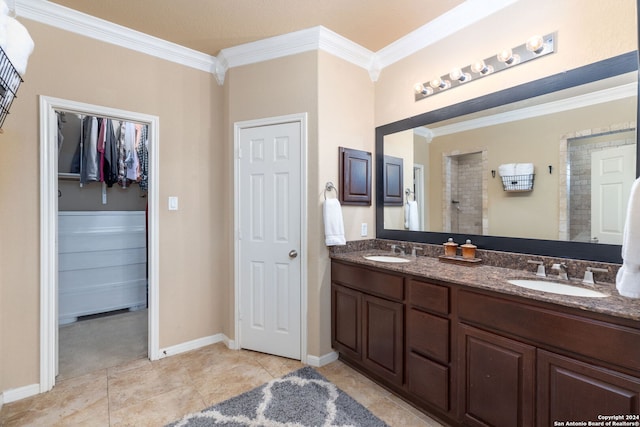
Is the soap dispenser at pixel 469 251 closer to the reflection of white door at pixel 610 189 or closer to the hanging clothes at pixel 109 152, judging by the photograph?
the reflection of white door at pixel 610 189

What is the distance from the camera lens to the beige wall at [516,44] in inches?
60.0

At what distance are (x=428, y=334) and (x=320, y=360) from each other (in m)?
1.04

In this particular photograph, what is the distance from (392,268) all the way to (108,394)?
2.11 m

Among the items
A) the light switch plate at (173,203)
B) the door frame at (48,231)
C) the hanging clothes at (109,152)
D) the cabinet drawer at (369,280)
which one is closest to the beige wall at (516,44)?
the cabinet drawer at (369,280)

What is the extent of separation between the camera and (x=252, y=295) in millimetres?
2605

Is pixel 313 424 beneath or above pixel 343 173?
beneath

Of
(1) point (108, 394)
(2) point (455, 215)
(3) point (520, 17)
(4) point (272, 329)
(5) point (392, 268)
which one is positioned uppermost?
(3) point (520, 17)

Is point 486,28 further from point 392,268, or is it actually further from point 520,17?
point 392,268

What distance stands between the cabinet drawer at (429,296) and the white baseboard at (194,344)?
1.75 m

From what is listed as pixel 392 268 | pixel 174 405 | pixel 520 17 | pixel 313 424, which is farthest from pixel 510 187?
pixel 174 405

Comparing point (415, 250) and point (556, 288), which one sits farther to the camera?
point (415, 250)

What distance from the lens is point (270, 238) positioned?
99.8 inches

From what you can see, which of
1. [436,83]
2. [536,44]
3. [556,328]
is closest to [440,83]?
[436,83]

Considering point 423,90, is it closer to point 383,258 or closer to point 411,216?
point 411,216
